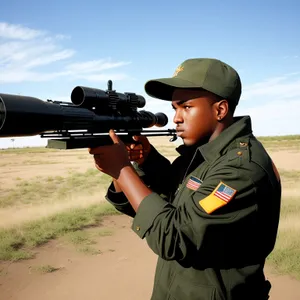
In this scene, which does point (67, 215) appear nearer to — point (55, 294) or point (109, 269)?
point (109, 269)

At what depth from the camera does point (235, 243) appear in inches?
69.2

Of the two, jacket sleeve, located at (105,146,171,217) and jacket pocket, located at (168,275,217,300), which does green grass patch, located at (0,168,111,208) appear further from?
jacket pocket, located at (168,275,217,300)

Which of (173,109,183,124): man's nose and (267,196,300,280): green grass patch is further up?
(173,109,183,124): man's nose

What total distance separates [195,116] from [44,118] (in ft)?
3.32

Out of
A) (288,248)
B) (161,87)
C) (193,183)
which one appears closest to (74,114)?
(161,87)

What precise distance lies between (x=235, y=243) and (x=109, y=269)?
197 inches

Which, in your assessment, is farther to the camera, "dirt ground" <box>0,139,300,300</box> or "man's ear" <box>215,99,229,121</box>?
"dirt ground" <box>0,139,300,300</box>

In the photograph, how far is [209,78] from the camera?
6.56 feet

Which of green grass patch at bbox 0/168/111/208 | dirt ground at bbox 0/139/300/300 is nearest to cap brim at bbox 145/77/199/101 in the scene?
dirt ground at bbox 0/139/300/300

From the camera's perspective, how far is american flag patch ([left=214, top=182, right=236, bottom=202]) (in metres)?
1.58

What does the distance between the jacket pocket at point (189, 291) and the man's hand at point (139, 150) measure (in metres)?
1.11

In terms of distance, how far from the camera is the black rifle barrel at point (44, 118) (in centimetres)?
184

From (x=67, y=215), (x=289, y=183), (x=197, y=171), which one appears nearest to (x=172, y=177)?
(x=197, y=171)

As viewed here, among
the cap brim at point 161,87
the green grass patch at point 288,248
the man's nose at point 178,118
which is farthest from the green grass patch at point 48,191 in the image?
the man's nose at point 178,118
